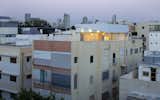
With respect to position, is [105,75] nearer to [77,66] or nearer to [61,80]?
[77,66]

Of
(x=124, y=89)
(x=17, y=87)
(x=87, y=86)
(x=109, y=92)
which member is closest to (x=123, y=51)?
(x=109, y=92)

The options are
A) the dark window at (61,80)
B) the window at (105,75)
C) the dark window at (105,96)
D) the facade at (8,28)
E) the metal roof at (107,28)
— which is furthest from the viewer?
the facade at (8,28)

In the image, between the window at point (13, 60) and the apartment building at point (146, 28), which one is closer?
the window at point (13, 60)

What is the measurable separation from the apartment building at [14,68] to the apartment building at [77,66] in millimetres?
3296

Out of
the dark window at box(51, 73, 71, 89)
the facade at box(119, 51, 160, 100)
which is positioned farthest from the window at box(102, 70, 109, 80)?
the dark window at box(51, 73, 71, 89)

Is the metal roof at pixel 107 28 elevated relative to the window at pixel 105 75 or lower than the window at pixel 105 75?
elevated

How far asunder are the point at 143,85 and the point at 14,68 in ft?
44.0

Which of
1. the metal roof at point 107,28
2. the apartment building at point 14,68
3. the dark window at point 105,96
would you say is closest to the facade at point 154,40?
the metal roof at point 107,28

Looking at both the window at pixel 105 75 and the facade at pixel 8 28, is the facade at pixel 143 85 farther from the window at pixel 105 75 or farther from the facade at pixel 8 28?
the facade at pixel 8 28

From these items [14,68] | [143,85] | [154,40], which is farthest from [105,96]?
[154,40]

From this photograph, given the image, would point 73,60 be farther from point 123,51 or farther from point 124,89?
point 123,51

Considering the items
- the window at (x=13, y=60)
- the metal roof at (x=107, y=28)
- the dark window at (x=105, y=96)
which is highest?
the metal roof at (x=107, y=28)

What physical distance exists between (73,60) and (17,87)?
27.3ft

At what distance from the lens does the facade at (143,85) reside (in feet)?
59.9
